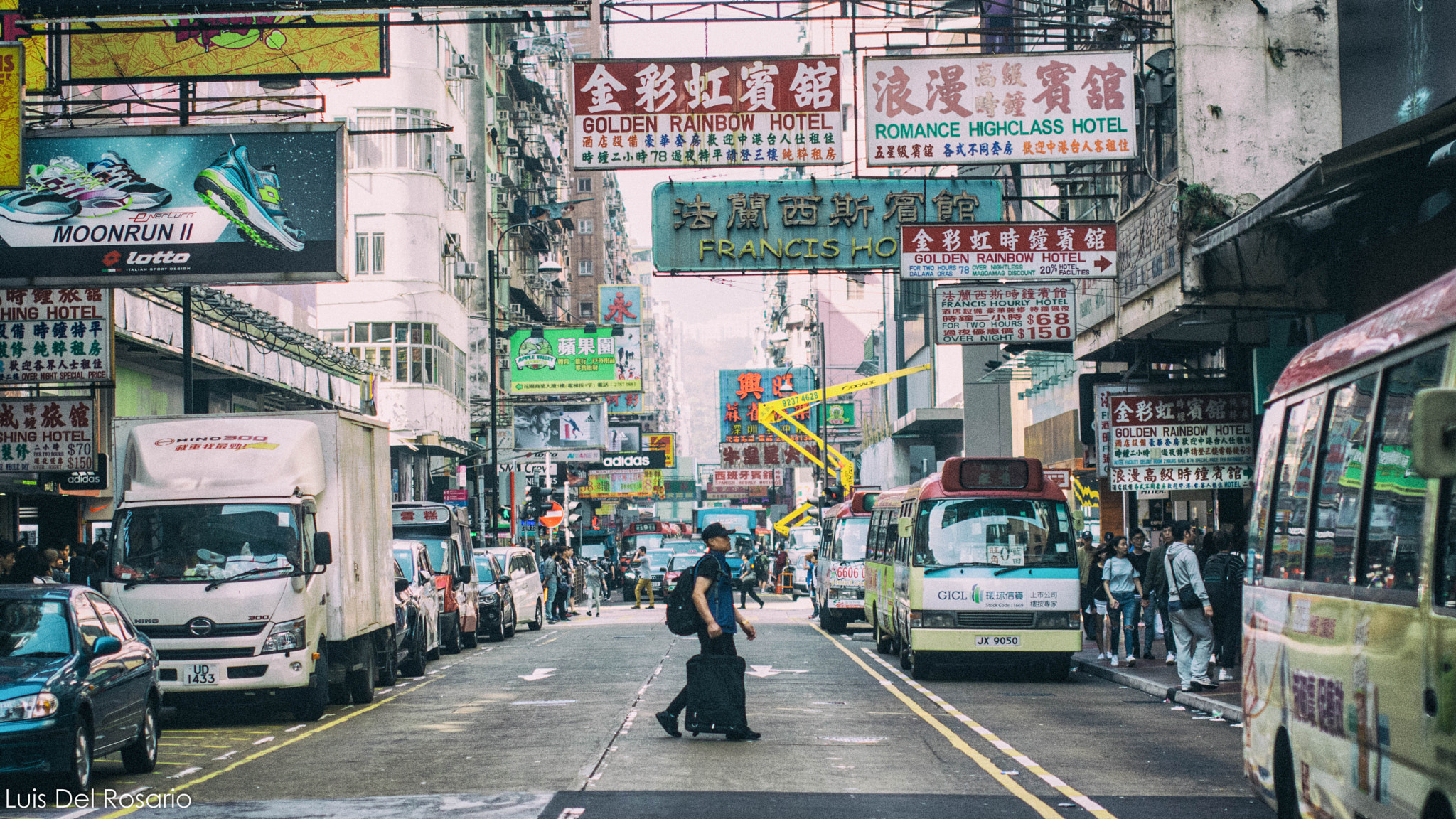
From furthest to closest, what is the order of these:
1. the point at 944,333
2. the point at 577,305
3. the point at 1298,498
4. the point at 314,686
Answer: the point at 577,305 → the point at 944,333 → the point at 314,686 → the point at 1298,498

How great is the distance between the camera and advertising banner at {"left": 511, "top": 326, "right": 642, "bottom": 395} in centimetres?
6425

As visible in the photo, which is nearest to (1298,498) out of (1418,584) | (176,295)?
(1418,584)

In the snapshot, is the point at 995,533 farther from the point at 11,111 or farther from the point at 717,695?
the point at 11,111

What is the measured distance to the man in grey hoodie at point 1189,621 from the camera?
707 inches

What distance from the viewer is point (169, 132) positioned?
20.5 metres

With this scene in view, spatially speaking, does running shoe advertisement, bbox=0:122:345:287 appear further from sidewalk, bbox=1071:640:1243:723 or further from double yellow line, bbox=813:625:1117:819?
sidewalk, bbox=1071:640:1243:723

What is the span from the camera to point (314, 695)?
17078 mm

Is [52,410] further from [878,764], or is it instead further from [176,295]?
[878,764]

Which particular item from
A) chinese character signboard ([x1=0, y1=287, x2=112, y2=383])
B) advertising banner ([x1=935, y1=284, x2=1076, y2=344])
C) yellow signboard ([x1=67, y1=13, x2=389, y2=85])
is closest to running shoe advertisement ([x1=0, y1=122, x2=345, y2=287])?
chinese character signboard ([x1=0, y1=287, x2=112, y2=383])

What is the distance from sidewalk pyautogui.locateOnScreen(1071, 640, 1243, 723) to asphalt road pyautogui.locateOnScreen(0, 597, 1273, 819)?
217 mm

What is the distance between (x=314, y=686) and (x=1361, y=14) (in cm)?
1395

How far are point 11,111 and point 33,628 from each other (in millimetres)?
5348

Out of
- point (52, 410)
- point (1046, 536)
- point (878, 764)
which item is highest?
point (52, 410)

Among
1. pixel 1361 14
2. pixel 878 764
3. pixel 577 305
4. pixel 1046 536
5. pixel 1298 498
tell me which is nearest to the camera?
pixel 1298 498
